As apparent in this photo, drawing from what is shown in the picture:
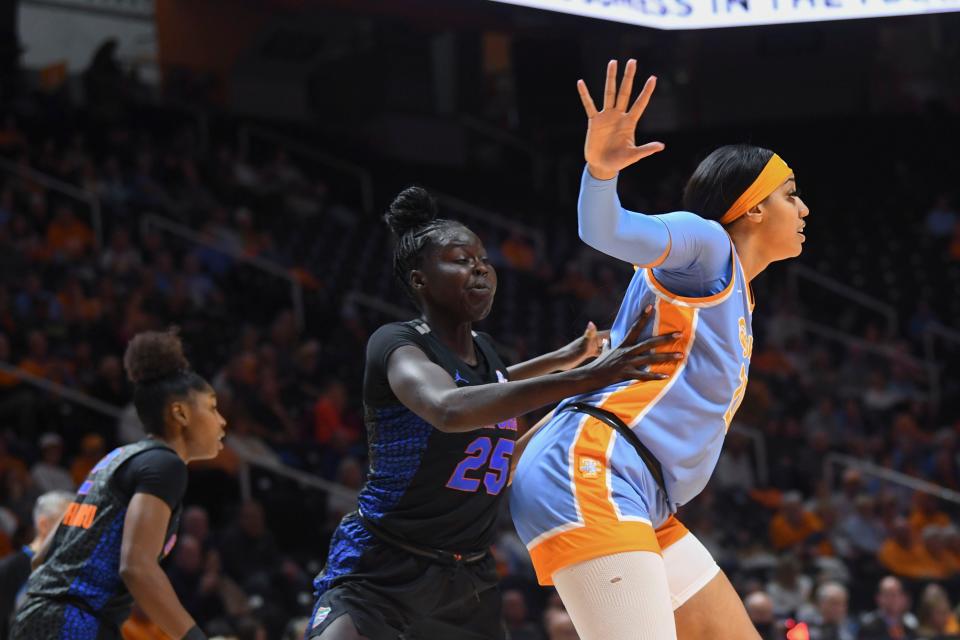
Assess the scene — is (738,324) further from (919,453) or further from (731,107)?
(731,107)

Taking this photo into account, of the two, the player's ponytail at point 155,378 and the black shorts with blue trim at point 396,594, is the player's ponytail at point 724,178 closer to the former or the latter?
the black shorts with blue trim at point 396,594

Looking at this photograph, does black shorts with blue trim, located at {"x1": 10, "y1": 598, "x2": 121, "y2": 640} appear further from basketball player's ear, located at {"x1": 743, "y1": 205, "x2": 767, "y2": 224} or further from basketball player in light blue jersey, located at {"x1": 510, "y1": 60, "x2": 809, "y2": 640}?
basketball player's ear, located at {"x1": 743, "y1": 205, "x2": 767, "y2": 224}

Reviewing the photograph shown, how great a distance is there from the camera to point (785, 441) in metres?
11.2

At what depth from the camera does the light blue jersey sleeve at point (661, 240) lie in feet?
9.16

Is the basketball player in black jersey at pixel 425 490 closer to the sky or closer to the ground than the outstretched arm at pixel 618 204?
closer to the ground

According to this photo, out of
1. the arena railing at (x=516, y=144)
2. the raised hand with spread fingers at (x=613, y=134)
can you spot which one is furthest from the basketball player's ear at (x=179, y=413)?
the arena railing at (x=516, y=144)

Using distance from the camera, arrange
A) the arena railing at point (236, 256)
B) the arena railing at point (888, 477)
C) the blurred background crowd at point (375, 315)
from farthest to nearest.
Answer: the arena railing at point (236, 256), the arena railing at point (888, 477), the blurred background crowd at point (375, 315)

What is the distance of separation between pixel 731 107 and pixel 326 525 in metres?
11.4

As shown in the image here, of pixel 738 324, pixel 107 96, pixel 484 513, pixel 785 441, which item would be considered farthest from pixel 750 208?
pixel 107 96

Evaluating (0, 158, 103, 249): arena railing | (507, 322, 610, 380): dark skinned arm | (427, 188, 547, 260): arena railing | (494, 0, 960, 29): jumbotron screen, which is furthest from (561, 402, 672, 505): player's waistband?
(427, 188, 547, 260): arena railing

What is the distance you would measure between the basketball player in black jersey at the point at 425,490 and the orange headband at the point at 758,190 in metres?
0.64

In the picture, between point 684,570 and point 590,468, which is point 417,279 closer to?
point 590,468

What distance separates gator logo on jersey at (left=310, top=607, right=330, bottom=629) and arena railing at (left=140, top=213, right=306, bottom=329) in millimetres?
8483

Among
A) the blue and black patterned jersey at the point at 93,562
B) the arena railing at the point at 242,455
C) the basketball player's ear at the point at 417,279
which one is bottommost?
the arena railing at the point at 242,455
